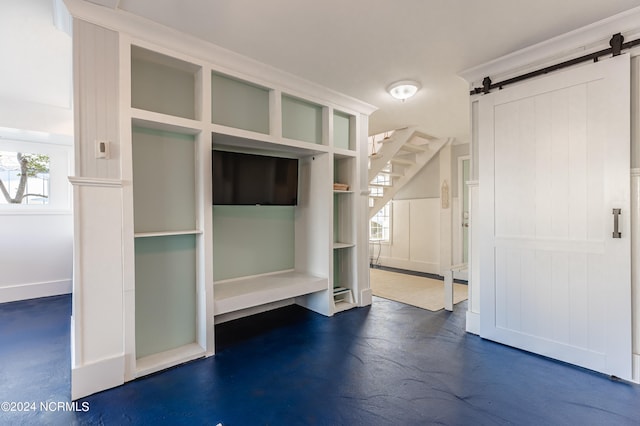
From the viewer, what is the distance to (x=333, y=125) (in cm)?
364

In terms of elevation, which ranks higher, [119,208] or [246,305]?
[119,208]

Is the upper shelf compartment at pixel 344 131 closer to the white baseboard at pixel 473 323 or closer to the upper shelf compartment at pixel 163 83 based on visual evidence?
the upper shelf compartment at pixel 163 83

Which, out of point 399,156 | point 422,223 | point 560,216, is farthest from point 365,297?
point 399,156

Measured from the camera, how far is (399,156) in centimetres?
632

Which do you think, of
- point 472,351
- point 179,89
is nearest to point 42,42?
point 179,89

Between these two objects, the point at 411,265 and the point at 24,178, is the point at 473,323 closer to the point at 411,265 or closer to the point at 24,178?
the point at 411,265

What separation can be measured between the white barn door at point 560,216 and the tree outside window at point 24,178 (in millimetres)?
5831

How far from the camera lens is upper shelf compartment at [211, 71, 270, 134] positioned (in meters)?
2.73

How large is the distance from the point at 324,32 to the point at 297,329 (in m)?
2.68

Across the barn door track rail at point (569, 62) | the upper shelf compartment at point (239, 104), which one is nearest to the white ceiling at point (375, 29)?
the barn door track rail at point (569, 62)

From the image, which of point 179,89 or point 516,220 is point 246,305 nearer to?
point 179,89

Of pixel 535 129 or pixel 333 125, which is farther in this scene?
pixel 333 125

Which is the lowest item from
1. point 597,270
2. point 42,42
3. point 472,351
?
point 472,351

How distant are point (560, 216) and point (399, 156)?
409 centimetres
